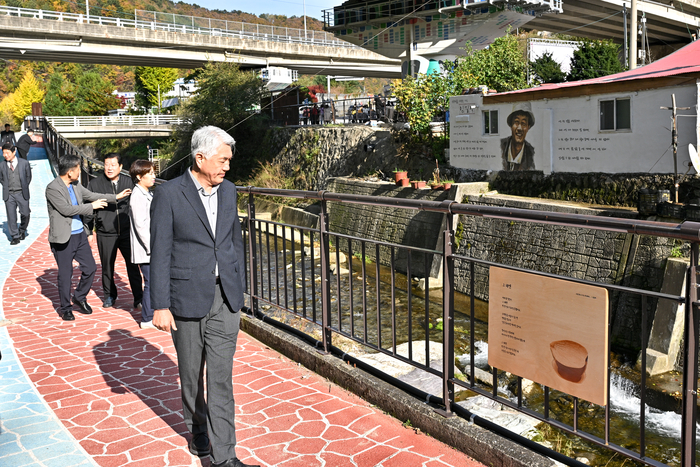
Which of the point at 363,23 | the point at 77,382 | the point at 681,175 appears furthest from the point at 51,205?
the point at 363,23

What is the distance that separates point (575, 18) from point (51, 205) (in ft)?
121

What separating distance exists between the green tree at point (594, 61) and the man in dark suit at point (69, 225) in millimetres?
23261

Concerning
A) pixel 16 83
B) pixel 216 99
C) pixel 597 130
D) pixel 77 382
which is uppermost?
pixel 16 83

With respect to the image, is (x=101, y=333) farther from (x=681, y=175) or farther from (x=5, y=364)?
(x=681, y=175)

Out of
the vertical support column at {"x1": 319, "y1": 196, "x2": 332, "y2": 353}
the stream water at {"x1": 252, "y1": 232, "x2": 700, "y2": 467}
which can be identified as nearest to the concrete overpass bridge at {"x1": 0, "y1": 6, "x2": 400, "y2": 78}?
the stream water at {"x1": 252, "y1": 232, "x2": 700, "y2": 467}

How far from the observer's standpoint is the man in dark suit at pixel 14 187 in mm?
12320

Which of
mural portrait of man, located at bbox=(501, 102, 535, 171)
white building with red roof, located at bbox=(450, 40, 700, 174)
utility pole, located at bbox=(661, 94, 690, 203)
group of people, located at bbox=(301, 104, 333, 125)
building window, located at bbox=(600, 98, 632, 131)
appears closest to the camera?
utility pole, located at bbox=(661, 94, 690, 203)

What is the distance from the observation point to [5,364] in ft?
18.5

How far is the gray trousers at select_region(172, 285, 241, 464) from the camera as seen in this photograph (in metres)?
3.49

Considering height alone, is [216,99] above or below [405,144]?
above

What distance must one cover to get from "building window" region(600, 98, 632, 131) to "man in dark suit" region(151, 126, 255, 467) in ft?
43.6

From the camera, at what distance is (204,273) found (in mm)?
3475

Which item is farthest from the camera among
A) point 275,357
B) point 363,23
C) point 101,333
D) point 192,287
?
point 363,23

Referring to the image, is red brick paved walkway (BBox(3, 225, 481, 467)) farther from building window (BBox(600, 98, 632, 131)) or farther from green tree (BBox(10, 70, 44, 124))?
green tree (BBox(10, 70, 44, 124))
